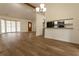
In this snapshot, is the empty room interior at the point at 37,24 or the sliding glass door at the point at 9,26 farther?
the sliding glass door at the point at 9,26

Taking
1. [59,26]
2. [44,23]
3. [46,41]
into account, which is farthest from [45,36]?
[59,26]

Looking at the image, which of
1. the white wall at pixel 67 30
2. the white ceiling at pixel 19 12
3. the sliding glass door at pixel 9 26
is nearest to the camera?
the white ceiling at pixel 19 12

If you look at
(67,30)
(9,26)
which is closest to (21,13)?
(9,26)

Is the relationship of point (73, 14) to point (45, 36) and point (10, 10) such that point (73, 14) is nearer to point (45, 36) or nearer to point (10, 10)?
point (45, 36)

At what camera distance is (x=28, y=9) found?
3199mm

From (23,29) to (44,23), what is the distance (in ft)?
2.72

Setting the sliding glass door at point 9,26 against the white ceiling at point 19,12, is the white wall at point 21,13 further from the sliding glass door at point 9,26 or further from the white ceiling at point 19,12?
the sliding glass door at point 9,26

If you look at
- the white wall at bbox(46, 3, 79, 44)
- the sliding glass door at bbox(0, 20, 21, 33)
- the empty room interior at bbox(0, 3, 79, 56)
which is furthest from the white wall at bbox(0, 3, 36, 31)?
the white wall at bbox(46, 3, 79, 44)

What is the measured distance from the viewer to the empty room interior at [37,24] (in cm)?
293

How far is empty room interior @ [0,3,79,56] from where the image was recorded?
293cm

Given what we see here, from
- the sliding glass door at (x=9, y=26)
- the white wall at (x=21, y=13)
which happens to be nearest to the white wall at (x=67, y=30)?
the white wall at (x=21, y=13)

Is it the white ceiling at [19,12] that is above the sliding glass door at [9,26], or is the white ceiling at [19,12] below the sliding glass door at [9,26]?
above

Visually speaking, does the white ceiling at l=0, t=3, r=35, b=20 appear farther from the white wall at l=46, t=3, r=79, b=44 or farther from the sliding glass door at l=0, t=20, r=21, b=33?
the white wall at l=46, t=3, r=79, b=44

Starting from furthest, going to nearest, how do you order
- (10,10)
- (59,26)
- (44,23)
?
(59,26) → (44,23) → (10,10)
